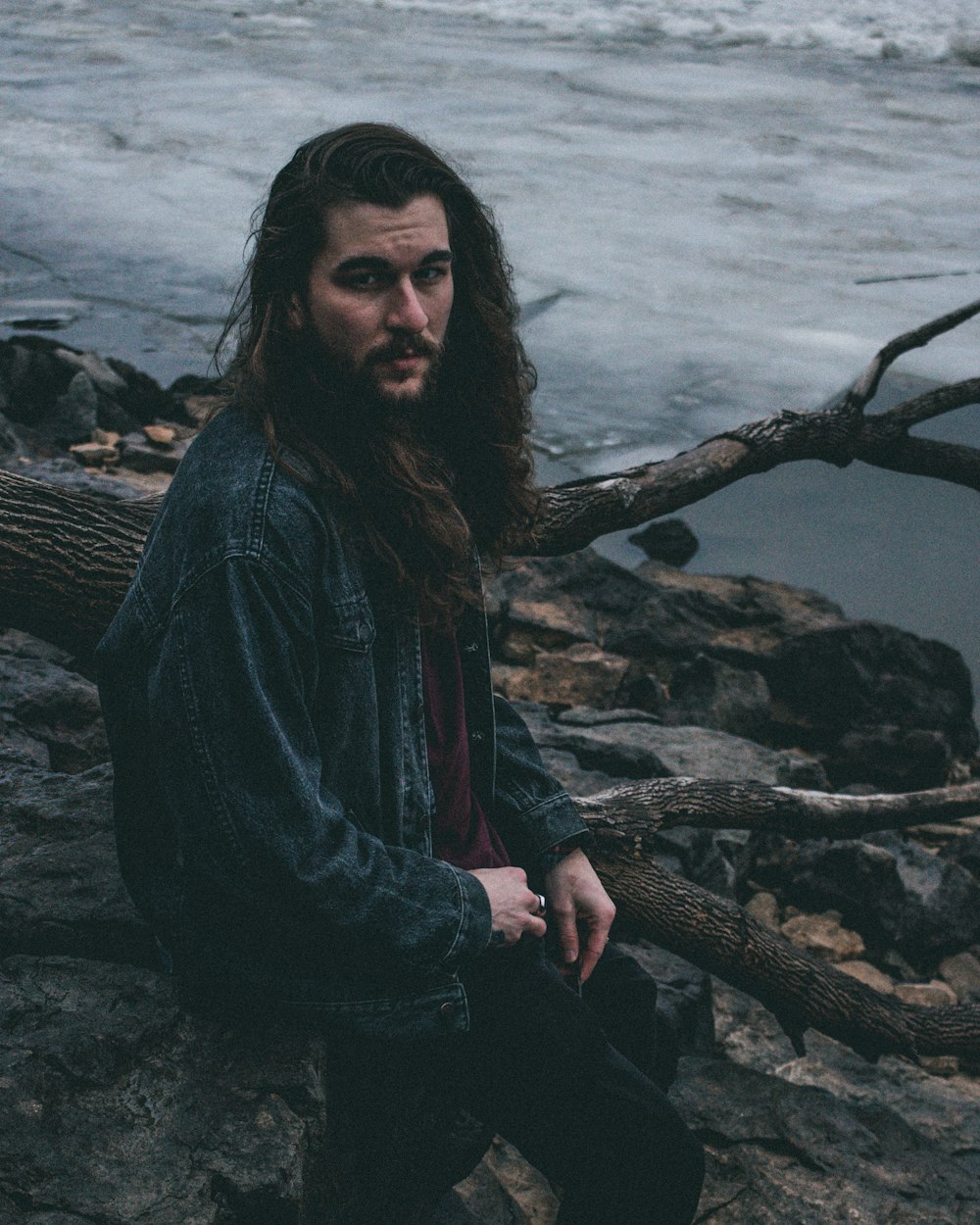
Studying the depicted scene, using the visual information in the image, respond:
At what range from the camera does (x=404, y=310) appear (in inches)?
65.4

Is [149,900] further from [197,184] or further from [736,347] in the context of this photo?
[197,184]

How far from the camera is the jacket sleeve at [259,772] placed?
55.9 inches

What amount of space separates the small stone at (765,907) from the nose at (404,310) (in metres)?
3.21

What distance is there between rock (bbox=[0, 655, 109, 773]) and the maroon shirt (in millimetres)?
1357

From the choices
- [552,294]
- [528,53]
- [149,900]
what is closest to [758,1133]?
[149,900]

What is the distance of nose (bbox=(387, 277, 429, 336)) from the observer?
1660 mm

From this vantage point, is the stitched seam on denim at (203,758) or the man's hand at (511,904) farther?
the man's hand at (511,904)

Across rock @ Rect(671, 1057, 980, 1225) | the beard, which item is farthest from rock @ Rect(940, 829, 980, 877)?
the beard

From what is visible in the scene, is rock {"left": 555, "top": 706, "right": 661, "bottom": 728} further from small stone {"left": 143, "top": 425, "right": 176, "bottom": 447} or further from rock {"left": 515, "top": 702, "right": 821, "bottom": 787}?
small stone {"left": 143, "top": 425, "right": 176, "bottom": 447}

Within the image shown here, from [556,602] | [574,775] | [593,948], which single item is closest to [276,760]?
[593,948]

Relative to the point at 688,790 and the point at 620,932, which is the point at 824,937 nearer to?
the point at 620,932

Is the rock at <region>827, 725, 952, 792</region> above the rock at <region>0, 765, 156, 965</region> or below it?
below

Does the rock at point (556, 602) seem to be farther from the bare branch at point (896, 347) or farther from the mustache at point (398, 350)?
the mustache at point (398, 350)

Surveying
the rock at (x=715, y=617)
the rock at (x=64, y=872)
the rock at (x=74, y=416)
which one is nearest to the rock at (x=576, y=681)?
the rock at (x=715, y=617)
